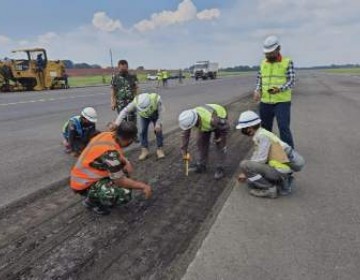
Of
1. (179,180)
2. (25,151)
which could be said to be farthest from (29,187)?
(25,151)

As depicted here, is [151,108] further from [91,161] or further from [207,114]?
[91,161]

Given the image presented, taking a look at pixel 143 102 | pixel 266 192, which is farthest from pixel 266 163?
pixel 143 102

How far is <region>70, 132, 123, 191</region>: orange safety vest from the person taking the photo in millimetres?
4594

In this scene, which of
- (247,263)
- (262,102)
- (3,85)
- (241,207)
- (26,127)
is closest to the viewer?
(247,263)

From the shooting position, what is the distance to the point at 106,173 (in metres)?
4.77

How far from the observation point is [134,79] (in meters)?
8.84

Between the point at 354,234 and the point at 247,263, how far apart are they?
4.23 ft

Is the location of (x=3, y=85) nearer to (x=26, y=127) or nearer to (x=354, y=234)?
(x=26, y=127)

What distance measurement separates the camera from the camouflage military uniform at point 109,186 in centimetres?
454

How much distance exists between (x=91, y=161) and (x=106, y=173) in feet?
0.76

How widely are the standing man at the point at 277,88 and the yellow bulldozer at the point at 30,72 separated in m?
29.1

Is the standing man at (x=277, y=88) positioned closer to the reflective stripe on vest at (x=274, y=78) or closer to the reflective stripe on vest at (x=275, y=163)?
the reflective stripe on vest at (x=274, y=78)

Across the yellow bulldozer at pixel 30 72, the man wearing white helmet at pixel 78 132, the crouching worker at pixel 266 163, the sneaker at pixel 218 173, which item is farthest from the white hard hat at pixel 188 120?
the yellow bulldozer at pixel 30 72

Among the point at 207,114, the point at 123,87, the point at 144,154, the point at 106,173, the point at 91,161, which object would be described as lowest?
the point at 144,154
